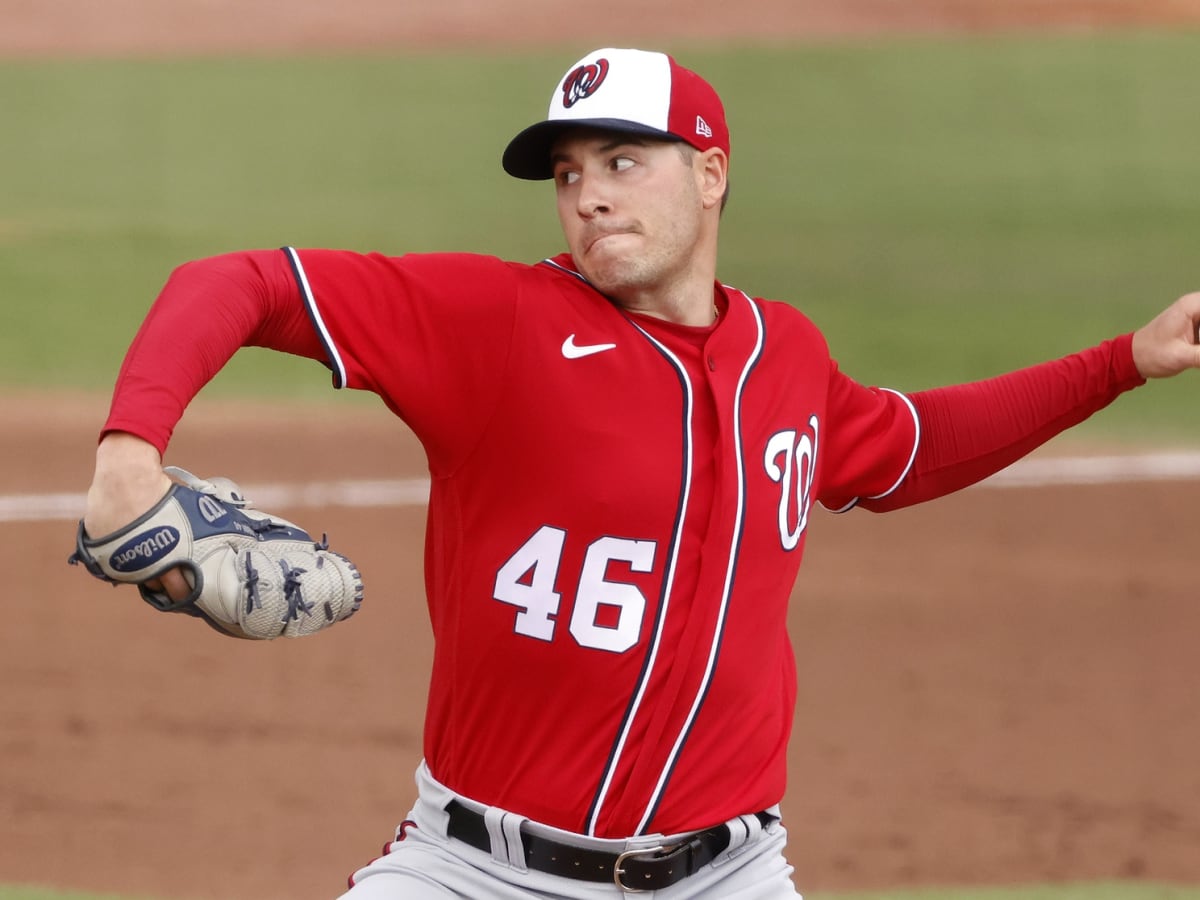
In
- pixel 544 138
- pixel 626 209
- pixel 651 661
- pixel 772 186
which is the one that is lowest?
pixel 651 661

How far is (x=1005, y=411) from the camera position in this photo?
3.00 m

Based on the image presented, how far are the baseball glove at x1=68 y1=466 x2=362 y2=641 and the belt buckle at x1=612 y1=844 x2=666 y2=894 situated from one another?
630mm

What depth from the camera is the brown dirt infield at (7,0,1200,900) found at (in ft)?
14.9

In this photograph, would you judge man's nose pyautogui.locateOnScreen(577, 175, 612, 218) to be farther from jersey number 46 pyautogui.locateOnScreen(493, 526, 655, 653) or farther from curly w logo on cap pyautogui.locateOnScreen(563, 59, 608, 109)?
jersey number 46 pyautogui.locateOnScreen(493, 526, 655, 653)

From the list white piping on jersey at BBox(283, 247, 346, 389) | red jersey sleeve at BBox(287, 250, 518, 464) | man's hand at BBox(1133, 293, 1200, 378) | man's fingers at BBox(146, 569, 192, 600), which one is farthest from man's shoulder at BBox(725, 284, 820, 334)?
man's fingers at BBox(146, 569, 192, 600)

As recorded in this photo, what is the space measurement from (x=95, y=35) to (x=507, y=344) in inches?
248

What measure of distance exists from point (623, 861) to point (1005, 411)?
3.91ft

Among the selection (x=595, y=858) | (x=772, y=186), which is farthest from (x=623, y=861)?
(x=772, y=186)

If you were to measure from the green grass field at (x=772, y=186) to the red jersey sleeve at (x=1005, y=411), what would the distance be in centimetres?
401

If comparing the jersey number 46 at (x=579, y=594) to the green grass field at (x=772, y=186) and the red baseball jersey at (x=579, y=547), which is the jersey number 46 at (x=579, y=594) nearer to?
the red baseball jersey at (x=579, y=547)

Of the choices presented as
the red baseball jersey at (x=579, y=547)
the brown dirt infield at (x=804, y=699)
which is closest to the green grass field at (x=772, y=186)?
the brown dirt infield at (x=804, y=699)

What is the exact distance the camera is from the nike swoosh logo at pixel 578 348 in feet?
7.91

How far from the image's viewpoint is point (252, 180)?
763 centimetres

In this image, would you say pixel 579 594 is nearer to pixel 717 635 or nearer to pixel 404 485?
pixel 717 635
